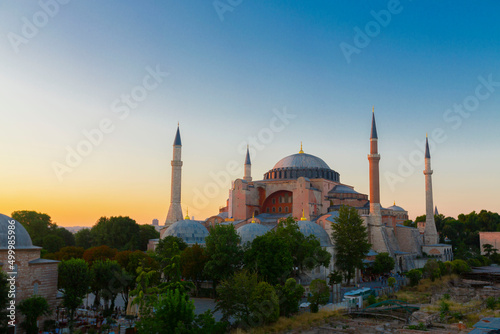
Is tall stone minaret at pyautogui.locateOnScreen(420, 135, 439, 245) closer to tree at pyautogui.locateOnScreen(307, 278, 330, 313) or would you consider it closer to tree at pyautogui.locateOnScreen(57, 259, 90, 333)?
tree at pyautogui.locateOnScreen(307, 278, 330, 313)

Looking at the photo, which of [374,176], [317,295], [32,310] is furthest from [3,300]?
[374,176]

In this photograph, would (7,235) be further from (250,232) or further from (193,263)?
(250,232)

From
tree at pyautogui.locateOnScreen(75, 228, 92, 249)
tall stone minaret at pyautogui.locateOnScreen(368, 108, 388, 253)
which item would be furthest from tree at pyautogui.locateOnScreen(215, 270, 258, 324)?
tree at pyautogui.locateOnScreen(75, 228, 92, 249)

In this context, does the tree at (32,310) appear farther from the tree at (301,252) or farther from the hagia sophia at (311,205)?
the hagia sophia at (311,205)

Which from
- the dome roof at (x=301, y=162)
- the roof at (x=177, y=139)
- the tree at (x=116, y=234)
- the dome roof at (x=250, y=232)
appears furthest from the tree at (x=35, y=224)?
the dome roof at (x=301, y=162)

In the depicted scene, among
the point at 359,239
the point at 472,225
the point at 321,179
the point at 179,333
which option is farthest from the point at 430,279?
the point at 472,225
